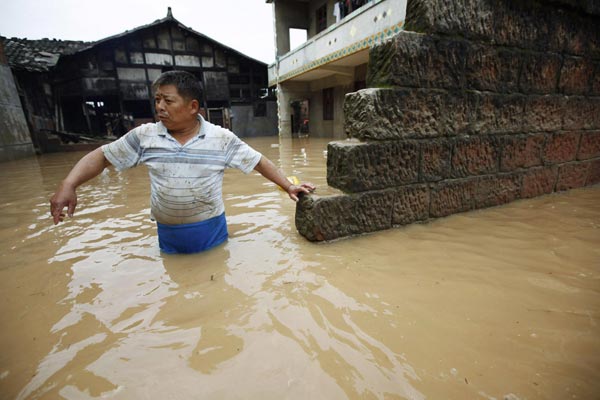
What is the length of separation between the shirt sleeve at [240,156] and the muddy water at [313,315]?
67 cm

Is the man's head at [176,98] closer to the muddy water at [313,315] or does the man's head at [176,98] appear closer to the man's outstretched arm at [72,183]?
the man's outstretched arm at [72,183]

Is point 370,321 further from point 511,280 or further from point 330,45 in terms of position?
point 330,45

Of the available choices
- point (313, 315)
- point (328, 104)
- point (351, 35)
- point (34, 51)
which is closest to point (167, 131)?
point (313, 315)

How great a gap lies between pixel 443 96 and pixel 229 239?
2.28 meters

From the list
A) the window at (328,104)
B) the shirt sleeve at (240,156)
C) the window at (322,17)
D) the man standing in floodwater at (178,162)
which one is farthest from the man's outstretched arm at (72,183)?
the window at (322,17)

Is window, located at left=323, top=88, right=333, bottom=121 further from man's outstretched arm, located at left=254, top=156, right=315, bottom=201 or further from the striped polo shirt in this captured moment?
the striped polo shirt

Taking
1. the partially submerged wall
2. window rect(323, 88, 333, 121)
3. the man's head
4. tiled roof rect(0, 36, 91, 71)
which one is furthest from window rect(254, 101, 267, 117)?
the man's head

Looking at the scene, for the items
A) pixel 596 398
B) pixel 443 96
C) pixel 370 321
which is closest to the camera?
pixel 596 398

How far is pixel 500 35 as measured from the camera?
8.74 feet

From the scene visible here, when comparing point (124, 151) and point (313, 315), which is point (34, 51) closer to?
point (124, 151)

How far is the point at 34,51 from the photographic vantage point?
15102mm

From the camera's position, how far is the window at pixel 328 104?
15.8 m

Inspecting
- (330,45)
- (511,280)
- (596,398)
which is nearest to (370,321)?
(596,398)

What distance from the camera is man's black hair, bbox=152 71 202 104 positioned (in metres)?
1.85
